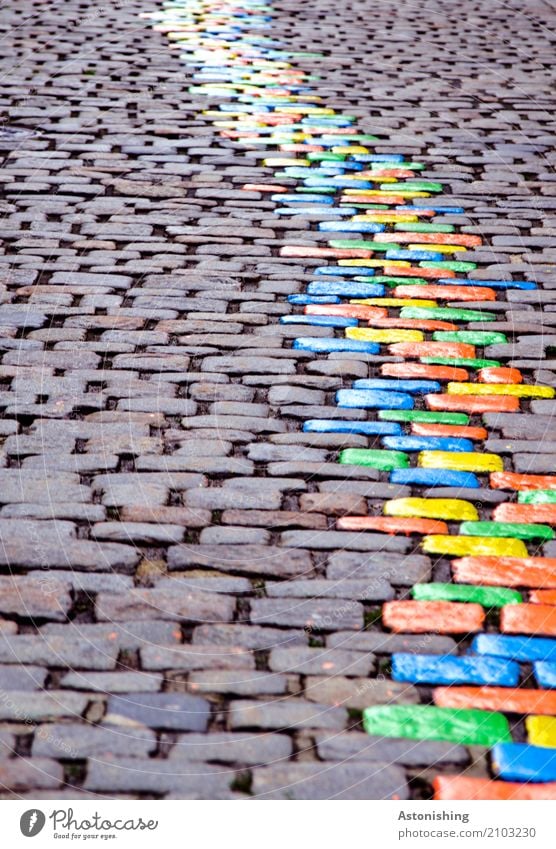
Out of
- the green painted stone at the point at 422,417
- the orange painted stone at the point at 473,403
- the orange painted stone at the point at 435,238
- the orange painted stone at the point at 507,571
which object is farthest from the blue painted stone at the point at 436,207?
the orange painted stone at the point at 507,571

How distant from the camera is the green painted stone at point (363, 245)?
4.87 meters

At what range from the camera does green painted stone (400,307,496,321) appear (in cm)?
427

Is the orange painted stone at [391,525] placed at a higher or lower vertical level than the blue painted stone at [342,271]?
lower

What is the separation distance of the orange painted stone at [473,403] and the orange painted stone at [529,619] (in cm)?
105

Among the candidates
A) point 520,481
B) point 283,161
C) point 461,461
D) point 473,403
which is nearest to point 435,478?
point 461,461

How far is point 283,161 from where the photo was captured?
5.88m

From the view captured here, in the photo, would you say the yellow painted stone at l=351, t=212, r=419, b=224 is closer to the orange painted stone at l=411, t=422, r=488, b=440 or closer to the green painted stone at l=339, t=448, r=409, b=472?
the orange painted stone at l=411, t=422, r=488, b=440

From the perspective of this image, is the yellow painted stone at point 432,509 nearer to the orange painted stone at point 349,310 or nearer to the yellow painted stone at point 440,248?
the orange painted stone at point 349,310

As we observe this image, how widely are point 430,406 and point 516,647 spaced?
1.24 m

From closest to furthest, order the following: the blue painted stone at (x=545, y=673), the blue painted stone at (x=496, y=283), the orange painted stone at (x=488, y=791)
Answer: the orange painted stone at (x=488, y=791) → the blue painted stone at (x=545, y=673) → the blue painted stone at (x=496, y=283)

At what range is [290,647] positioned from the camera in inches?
102

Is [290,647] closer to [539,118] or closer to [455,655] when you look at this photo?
[455,655]

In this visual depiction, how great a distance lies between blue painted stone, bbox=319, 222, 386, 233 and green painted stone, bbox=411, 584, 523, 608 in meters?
2.67

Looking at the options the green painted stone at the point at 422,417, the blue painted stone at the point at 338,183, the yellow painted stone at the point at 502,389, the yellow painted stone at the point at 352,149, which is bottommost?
the green painted stone at the point at 422,417
